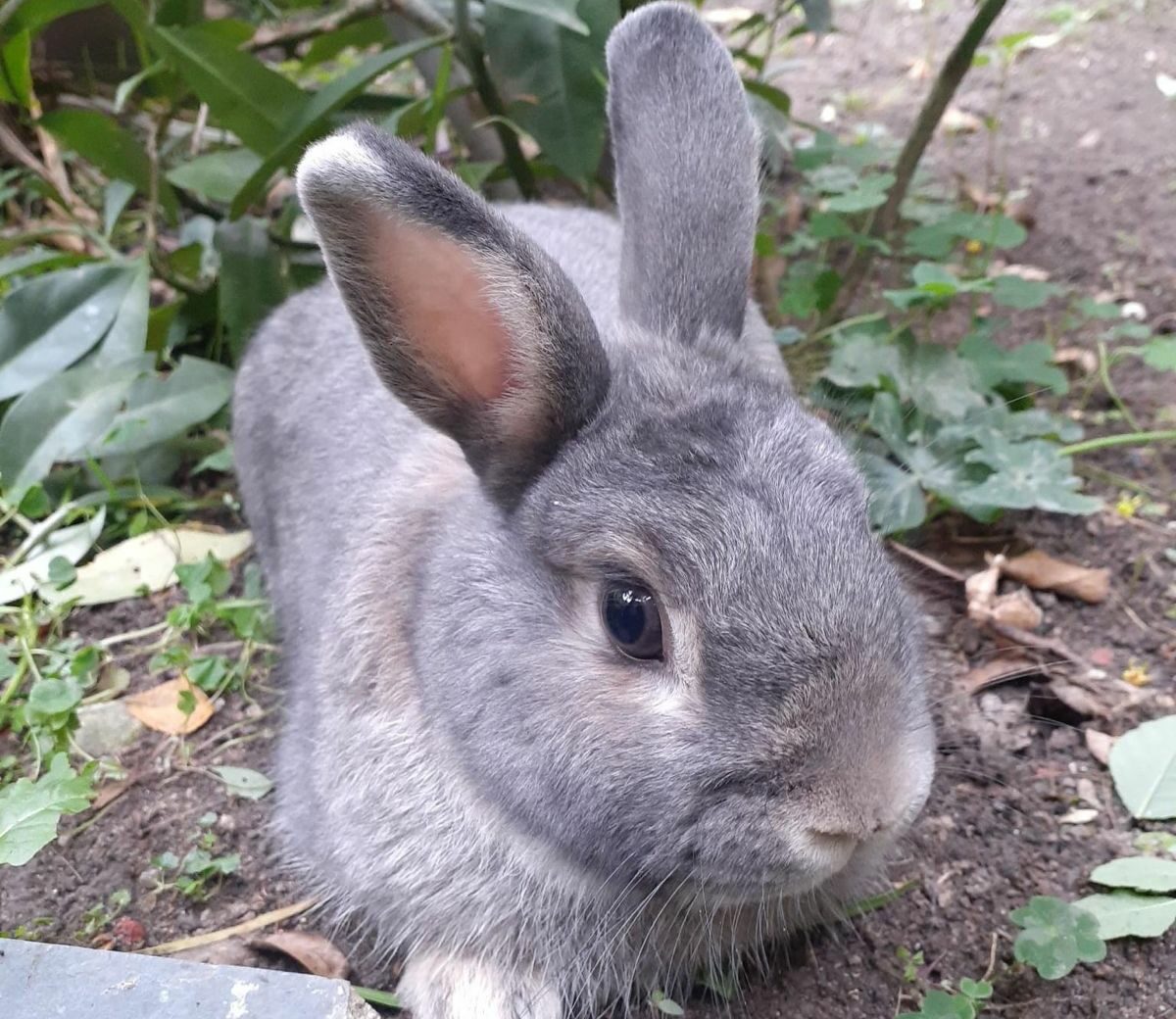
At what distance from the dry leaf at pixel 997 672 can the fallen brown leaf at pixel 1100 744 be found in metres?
0.23

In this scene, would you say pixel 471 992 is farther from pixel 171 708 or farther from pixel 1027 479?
pixel 1027 479

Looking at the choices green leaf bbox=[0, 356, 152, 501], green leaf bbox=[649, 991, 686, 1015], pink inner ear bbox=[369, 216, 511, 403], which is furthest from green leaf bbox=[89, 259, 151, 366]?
green leaf bbox=[649, 991, 686, 1015]

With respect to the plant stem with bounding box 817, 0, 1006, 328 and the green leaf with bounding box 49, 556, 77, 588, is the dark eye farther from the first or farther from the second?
the plant stem with bounding box 817, 0, 1006, 328

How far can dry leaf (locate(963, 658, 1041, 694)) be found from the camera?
345cm

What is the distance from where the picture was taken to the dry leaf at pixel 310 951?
2867mm

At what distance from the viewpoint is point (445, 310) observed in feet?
8.01

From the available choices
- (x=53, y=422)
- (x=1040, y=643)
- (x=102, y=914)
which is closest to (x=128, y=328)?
(x=53, y=422)

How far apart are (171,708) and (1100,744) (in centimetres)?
268

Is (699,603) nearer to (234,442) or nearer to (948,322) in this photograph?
(234,442)

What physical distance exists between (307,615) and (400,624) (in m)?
0.63

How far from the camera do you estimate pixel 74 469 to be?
171 inches

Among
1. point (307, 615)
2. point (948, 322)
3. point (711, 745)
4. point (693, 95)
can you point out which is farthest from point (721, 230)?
point (948, 322)

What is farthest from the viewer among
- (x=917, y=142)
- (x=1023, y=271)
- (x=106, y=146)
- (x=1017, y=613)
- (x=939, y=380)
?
(x=1023, y=271)

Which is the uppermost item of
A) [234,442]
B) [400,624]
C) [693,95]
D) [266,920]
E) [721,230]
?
[693,95]
